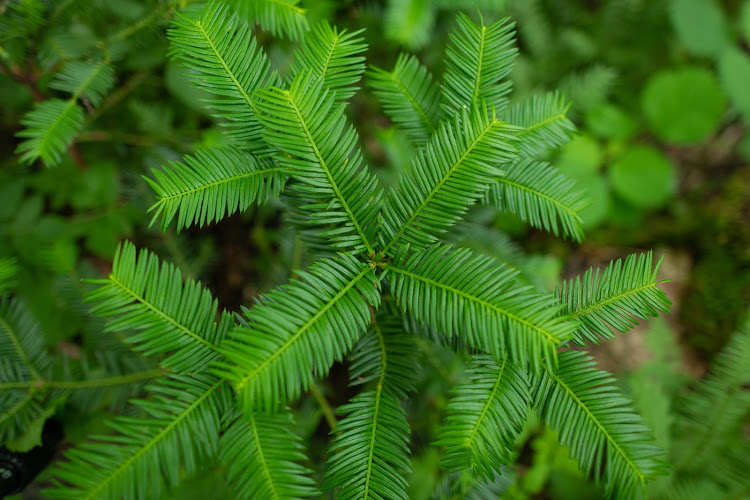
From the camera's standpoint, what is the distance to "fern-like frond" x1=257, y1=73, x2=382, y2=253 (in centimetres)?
79

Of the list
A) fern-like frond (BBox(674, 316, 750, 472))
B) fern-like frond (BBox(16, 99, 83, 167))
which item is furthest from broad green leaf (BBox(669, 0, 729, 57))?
fern-like frond (BBox(16, 99, 83, 167))

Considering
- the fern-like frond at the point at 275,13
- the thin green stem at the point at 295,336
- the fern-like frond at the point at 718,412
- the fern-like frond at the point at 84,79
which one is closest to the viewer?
the thin green stem at the point at 295,336

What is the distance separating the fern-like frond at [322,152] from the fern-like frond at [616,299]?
468 mm

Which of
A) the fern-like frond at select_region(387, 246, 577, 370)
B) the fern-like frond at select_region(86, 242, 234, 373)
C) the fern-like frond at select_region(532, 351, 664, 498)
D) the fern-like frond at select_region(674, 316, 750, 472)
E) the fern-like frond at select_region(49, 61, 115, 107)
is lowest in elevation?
the fern-like frond at select_region(674, 316, 750, 472)

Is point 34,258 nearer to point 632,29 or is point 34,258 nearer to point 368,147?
point 368,147

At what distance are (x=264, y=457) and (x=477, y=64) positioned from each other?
0.95m

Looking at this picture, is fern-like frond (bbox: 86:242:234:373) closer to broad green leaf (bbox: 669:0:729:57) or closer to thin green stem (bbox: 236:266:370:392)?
thin green stem (bbox: 236:266:370:392)

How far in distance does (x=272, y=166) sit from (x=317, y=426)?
3.38ft

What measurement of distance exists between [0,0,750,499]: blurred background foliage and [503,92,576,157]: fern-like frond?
0.31 metres

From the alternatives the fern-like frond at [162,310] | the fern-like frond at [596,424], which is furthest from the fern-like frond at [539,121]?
the fern-like frond at [162,310]

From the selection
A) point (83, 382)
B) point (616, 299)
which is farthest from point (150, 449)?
point (616, 299)

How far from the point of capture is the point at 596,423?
840mm

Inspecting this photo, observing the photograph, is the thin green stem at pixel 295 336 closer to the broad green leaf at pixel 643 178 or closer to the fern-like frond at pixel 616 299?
the fern-like frond at pixel 616 299

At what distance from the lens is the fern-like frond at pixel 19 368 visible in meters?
1.02
